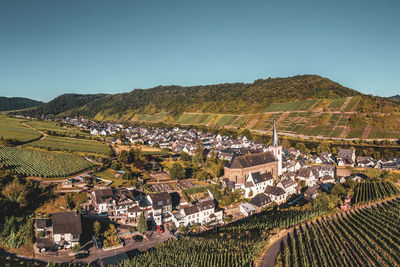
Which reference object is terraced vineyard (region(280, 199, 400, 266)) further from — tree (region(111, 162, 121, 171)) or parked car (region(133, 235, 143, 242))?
tree (region(111, 162, 121, 171))

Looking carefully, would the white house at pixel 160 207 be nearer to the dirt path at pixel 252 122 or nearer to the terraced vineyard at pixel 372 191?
the terraced vineyard at pixel 372 191

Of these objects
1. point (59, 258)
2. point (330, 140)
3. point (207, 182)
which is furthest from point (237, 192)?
point (330, 140)

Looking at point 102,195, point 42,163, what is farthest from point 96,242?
point 42,163

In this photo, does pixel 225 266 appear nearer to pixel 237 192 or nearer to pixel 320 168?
pixel 237 192

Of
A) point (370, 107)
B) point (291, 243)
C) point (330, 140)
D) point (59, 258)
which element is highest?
point (370, 107)

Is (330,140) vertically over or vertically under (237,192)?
over

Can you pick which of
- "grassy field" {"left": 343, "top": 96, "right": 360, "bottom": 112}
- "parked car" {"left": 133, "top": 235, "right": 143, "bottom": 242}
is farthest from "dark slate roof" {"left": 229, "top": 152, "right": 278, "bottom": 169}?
"grassy field" {"left": 343, "top": 96, "right": 360, "bottom": 112}
